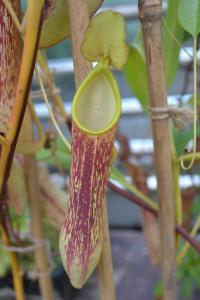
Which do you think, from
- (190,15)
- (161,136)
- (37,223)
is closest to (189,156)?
(161,136)

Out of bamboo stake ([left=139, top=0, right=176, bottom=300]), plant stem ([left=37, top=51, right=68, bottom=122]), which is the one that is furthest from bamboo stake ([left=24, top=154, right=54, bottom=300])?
bamboo stake ([left=139, top=0, right=176, bottom=300])

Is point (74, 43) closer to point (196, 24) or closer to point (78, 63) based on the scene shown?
point (78, 63)

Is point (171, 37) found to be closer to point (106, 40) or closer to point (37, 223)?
point (106, 40)

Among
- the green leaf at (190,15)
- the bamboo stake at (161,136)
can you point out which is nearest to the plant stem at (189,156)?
the bamboo stake at (161,136)

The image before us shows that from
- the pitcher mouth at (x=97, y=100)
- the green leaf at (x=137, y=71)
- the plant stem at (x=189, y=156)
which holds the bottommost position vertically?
the plant stem at (x=189, y=156)

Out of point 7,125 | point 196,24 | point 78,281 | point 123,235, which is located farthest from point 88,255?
point 123,235

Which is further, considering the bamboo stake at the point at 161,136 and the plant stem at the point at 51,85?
the plant stem at the point at 51,85

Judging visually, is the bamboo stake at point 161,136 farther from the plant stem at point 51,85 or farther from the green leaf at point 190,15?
the plant stem at point 51,85
